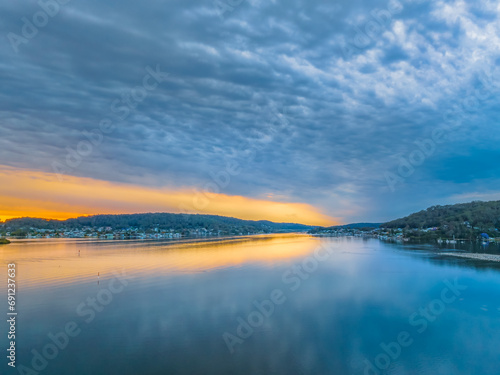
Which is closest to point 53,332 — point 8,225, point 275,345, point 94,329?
point 94,329

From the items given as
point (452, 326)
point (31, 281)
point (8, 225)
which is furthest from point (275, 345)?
point (8, 225)

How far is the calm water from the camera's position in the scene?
10.7m

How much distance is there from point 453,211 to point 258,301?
13832 cm

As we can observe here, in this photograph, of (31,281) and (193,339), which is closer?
(193,339)

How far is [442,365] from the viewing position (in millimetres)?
10805

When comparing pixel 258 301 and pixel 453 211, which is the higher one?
pixel 453 211

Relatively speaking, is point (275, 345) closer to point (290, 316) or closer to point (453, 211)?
point (290, 316)

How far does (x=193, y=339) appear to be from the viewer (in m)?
12.6

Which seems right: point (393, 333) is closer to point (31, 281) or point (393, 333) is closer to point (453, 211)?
point (31, 281)

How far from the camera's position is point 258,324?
14820mm

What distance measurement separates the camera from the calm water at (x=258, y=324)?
1068 cm

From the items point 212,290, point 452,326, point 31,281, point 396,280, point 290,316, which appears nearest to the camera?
point 452,326

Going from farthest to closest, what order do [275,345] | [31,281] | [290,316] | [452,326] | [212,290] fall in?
[31,281] → [212,290] → [290,316] → [452,326] → [275,345]

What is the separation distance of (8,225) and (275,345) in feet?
571
